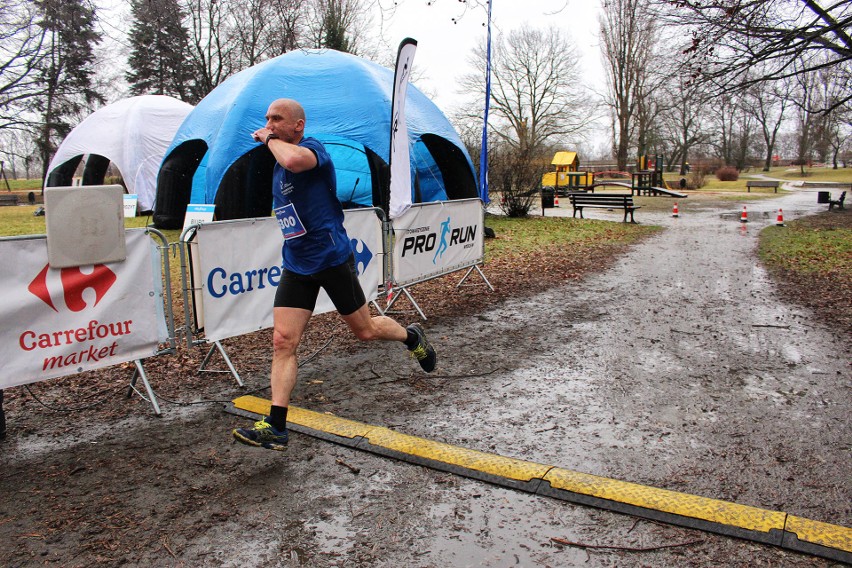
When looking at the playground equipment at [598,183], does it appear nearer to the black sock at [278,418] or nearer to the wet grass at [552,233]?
the wet grass at [552,233]

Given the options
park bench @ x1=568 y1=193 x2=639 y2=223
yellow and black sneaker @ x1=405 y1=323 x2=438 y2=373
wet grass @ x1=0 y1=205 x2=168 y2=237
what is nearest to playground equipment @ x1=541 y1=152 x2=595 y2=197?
park bench @ x1=568 y1=193 x2=639 y2=223

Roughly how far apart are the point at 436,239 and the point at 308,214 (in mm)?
4560

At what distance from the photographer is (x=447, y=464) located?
158 inches

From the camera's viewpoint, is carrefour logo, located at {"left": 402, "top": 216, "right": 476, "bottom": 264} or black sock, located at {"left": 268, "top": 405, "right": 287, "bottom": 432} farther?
carrefour logo, located at {"left": 402, "top": 216, "right": 476, "bottom": 264}

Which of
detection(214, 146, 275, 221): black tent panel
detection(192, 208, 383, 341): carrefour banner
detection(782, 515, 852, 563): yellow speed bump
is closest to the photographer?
detection(782, 515, 852, 563): yellow speed bump

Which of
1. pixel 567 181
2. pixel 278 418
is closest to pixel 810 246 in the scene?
pixel 278 418

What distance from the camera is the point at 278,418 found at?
4.11 metres

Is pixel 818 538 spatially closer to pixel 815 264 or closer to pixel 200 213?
pixel 200 213

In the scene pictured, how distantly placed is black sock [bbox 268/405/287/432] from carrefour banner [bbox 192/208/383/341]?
1.67m

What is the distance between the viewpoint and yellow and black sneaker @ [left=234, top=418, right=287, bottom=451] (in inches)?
158

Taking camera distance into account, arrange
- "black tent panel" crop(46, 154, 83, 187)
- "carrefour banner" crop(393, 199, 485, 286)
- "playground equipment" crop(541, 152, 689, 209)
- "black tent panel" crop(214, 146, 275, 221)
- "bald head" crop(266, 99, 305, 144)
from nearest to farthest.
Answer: "bald head" crop(266, 99, 305, 144) < "carrefour banner" crop(393, 199, 485, 286) < "black tent panel" crop(214, 146, 275, 221) < "black tent panel" crop(46, 154, 83, 187) < "playground equipment" crop(541, 152, 689, 209)

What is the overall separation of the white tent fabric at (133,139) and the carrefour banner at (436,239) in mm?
16580

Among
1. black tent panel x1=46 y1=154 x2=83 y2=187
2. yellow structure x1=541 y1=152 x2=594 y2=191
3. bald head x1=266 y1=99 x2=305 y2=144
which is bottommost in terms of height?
bald head x1=266 y1=99 x2=305 y2=144

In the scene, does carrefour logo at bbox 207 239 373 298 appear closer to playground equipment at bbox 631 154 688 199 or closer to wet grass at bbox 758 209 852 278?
wet grass at bbox 758 209 852 278
